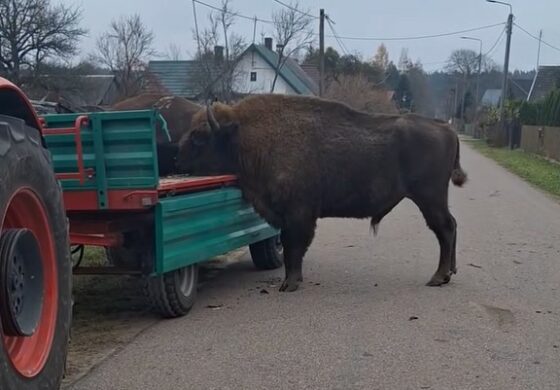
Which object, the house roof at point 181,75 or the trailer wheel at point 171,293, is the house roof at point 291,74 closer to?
the house roof at point 181,75

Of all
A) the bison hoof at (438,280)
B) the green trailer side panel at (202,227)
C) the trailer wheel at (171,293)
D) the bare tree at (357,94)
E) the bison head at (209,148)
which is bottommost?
the bare tree at (357,94)

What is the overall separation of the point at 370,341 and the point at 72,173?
2.65 metres

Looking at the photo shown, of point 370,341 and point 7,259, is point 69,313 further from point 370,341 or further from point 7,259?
point 370,341

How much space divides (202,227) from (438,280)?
2.66m

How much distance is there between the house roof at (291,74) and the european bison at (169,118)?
43.8 metres

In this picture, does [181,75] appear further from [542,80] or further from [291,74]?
[542,80]

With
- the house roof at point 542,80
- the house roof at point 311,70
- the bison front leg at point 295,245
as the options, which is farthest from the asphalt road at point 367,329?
the house roof at point 542,80

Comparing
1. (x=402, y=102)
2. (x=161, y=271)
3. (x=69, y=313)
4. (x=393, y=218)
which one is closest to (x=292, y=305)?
(x=161, y=271)

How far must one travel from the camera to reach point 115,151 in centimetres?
634

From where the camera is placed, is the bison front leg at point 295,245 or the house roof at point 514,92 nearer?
the bison front leg at point 295,245

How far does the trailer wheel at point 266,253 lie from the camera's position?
933cm

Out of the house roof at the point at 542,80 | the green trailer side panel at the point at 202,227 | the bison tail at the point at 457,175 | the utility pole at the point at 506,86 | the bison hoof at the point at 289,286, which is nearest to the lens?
the green trailer side panel at the point at 202,227

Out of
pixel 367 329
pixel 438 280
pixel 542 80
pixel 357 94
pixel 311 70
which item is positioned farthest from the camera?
pixel 542 80

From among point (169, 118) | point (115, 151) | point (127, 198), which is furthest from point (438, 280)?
point (115, 151)
